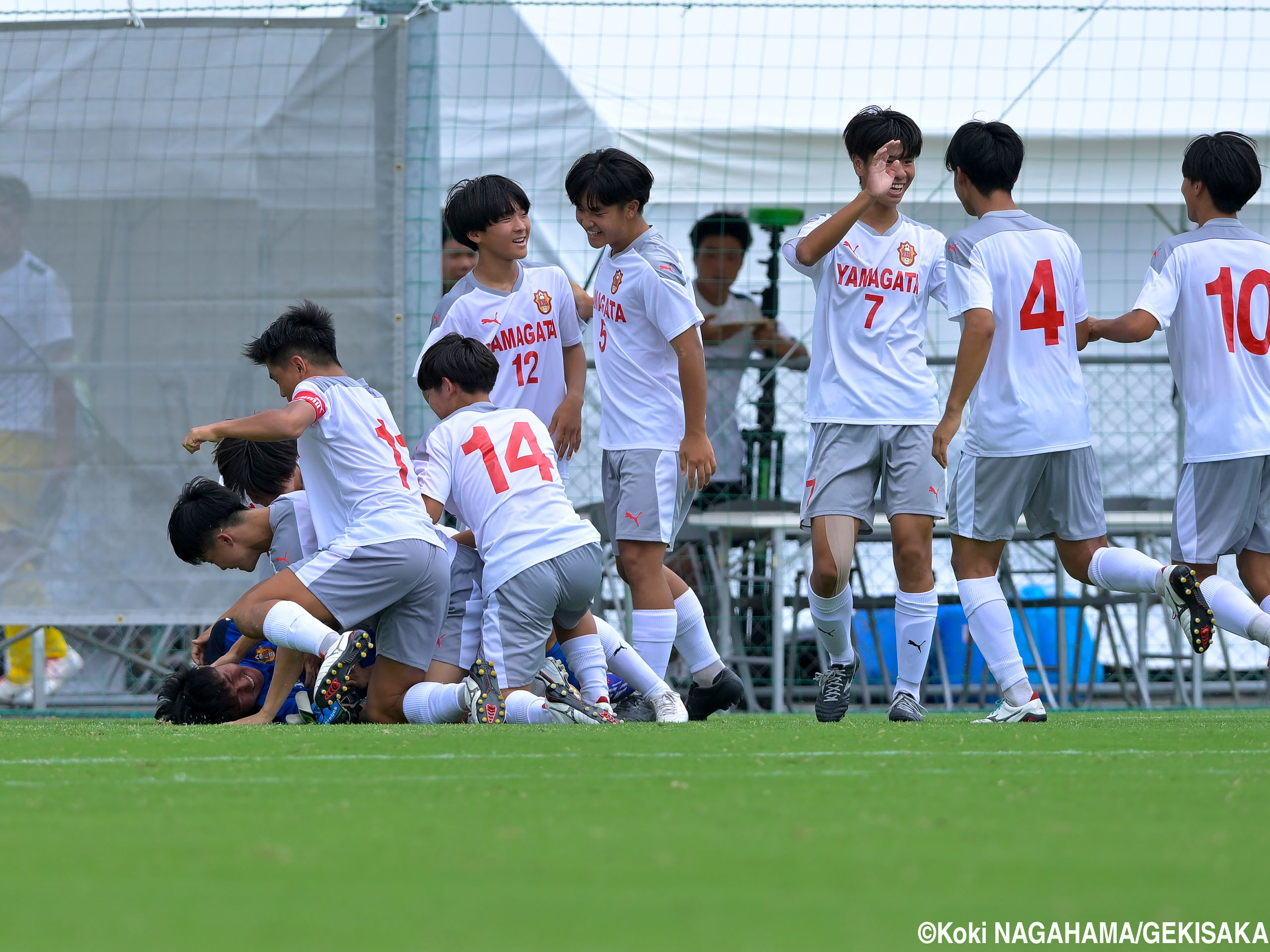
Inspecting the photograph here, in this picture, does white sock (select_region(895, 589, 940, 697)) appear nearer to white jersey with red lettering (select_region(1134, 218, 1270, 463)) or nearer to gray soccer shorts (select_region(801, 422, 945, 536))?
gray soccer shorts (select_region(801, 422, 945, 536))

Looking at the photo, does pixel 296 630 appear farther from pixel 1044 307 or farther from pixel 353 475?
pixel 1044 307

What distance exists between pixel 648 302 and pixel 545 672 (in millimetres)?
→ 1160

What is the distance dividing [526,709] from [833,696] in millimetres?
857

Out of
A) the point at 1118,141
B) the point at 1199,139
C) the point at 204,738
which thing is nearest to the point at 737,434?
the point at 1118,141

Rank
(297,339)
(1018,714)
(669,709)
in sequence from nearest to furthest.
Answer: (1018,714) < (669,709) < (297,339)

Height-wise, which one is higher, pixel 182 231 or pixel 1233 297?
pixel 182 231

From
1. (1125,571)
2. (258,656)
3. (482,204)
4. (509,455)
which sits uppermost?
(482,204)

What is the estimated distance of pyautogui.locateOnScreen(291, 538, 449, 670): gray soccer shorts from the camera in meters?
4.75

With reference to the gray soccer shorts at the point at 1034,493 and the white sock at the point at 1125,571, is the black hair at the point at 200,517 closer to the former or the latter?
the gray soccer shorts at the point at 1034,493

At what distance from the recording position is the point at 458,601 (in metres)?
5.21

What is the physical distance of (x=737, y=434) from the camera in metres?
7.75

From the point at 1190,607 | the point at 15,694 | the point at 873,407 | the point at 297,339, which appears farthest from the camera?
the point at 15,694

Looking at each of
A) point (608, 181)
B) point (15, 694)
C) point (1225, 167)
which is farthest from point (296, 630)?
point (15, 694)

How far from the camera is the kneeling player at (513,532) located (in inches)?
178
